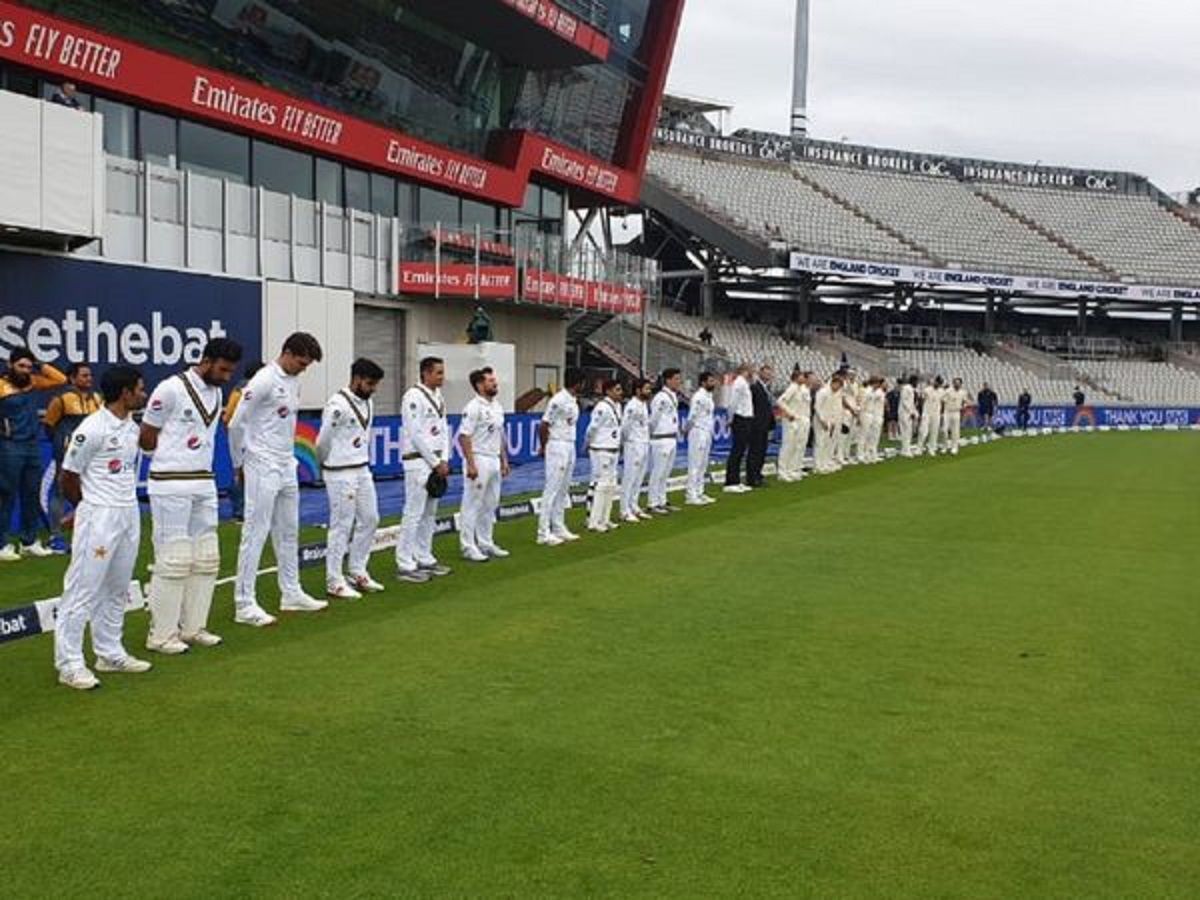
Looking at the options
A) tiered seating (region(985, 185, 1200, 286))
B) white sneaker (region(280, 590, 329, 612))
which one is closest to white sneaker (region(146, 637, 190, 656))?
white sneaker (region(280, 590, 329, 612))

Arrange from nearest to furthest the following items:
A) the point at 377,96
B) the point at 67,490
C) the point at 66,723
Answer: the point at 66,723 → the point at 67,490 → the point at 377,96

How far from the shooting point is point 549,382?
32.3 m

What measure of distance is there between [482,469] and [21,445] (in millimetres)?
4395

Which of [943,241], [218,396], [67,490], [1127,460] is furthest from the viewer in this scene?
[943,241]

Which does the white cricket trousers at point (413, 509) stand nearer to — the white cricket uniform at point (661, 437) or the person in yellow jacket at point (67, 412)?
the person in yellow jacket at point (67, 412)

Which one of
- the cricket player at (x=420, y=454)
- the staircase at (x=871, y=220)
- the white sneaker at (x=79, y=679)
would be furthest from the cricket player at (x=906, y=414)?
the staircase at (x=871, y=220)

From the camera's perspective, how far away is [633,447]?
15781mm

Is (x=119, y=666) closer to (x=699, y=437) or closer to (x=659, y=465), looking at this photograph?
(x=659, y=465)

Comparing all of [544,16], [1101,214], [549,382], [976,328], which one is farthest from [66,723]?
[1101,214]

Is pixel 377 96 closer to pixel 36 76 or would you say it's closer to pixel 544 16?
pixel 544 16

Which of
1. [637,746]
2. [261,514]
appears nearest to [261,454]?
[261,514]

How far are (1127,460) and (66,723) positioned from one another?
88.8 feet

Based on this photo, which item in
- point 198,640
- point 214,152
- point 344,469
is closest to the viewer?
point 198,640

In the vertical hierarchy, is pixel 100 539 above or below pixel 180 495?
below
